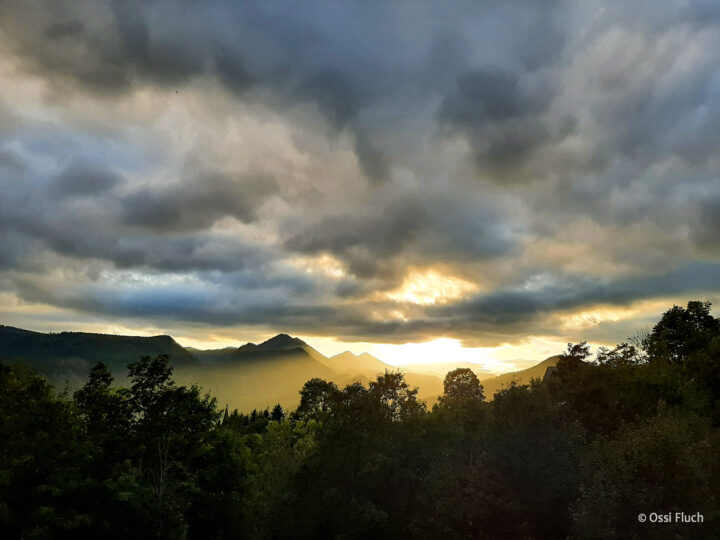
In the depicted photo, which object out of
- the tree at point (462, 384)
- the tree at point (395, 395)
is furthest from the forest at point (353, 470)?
the tree at point (462, 384)

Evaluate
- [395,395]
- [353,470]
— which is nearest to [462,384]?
[395,395]

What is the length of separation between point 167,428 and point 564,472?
117ft

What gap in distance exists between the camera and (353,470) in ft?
137

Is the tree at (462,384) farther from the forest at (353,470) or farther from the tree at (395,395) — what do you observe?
the tree at (395,395)

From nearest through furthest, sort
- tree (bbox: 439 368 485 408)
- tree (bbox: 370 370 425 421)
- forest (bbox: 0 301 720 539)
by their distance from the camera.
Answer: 1. forest (bbox: 0 301 720 539)
2. tree (bbox: 370 370 425 421)
3. tree (bbox: 439 368 485 408)

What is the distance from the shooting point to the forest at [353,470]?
32.5 meters

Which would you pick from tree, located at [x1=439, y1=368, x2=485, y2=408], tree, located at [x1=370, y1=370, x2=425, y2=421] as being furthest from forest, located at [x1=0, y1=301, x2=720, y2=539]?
tree, located at [x1=439, y1=368, x2=485, y2=408]

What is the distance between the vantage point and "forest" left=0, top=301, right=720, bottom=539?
3247cm

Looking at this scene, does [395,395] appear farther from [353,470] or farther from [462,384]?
[462,384]

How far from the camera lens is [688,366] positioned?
69.4 m

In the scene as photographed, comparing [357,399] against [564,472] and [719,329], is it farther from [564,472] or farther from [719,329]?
[719,329]

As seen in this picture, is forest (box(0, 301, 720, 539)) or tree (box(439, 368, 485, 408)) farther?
tree (box(439, 368, 485, 408))

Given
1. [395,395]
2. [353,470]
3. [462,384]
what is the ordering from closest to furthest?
1. [353,470]
2. [395,395]
3. [462,384]

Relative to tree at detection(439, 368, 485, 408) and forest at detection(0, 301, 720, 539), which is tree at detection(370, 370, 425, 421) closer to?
forest at detection(0, 301, 720, 539)
